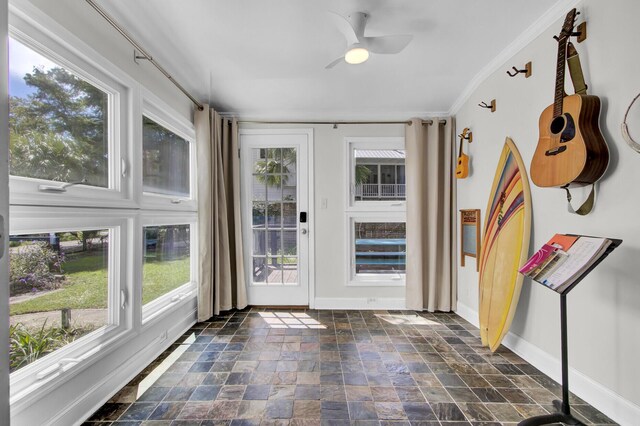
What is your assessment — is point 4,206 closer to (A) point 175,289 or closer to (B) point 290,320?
(A) point 175,289

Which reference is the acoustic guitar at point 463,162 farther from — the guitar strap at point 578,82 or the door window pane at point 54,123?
the door window pane at point 54,123

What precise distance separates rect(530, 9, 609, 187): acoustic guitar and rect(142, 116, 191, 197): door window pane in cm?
272

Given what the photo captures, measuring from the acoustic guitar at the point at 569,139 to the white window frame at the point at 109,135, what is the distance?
2.60 metres

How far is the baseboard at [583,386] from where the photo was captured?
143 cm

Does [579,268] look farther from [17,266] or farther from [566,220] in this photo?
[17,266]

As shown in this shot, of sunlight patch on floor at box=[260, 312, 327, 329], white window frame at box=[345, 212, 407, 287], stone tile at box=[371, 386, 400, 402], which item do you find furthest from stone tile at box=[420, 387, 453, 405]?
white window frame at box=[345, 212, 407, 287]

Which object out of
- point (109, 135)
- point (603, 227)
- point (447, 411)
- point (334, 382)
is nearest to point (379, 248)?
point (334, 382)

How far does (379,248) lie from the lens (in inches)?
133

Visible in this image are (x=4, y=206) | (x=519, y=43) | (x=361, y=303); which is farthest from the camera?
(x=361, y=303)

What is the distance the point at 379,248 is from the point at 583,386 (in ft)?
6.56

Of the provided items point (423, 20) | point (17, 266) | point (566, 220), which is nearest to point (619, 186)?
point (566, 220)

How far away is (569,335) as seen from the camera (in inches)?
69.1

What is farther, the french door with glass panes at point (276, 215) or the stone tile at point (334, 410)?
the french door with glass panes at point (276, 215)

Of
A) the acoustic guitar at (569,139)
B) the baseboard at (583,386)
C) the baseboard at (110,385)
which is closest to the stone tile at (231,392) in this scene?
the baseboard at (110,385)
